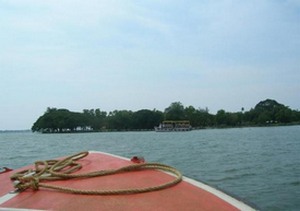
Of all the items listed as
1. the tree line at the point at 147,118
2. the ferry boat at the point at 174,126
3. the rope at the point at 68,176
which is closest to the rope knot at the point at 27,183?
the rope at the point at 68,176

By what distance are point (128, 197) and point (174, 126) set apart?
321ft

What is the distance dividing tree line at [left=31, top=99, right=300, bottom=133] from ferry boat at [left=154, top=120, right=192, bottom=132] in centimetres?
413

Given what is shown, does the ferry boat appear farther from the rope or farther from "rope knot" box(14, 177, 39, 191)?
"rope knot" box(14, 177, 39, 191)

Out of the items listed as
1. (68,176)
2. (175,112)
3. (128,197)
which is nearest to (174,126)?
(175,112)

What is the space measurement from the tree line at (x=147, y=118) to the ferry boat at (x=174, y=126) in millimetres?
4129

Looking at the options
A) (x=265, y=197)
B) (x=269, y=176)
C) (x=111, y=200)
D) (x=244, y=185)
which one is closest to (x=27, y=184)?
(x=111, y=200)

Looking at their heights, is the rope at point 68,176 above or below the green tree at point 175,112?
below

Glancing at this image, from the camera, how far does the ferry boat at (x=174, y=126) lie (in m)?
96.3

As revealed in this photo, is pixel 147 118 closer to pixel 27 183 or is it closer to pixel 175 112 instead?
pixel 175 112

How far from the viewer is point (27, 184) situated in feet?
9.29

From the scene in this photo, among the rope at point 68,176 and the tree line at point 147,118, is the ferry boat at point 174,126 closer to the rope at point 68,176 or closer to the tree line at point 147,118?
the tree line at point 147,118

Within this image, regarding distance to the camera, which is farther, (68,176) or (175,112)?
(175,112)

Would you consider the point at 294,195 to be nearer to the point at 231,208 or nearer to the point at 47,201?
the point at 231,208

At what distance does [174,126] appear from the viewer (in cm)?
10006
